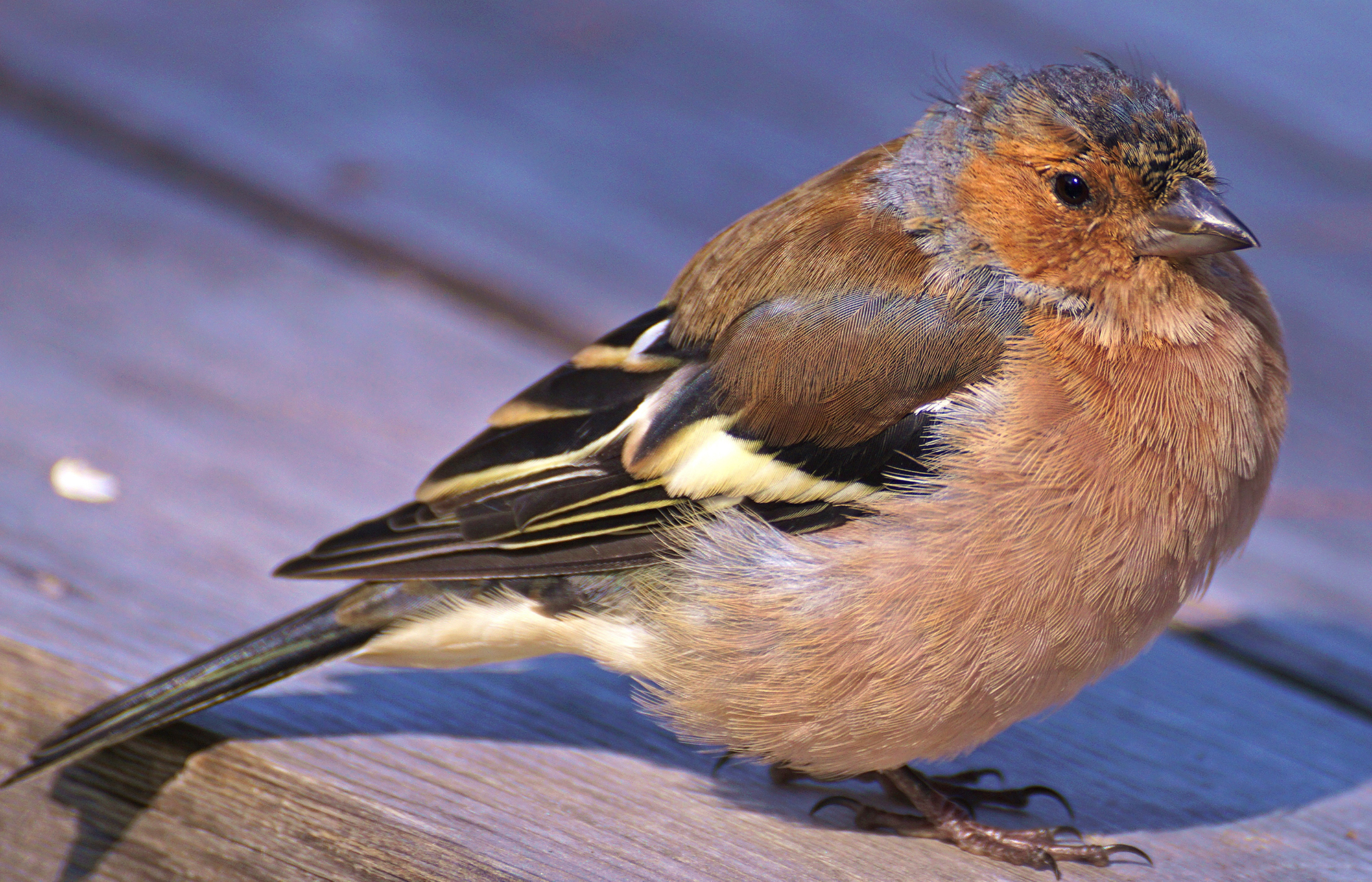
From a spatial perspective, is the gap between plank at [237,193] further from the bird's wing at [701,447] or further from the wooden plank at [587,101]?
the bird's wing at [701,447]

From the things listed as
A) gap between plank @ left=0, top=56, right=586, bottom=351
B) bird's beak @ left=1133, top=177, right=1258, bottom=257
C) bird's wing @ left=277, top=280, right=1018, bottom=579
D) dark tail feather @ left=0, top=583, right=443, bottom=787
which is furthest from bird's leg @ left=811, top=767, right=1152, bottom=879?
gap between plank @ left=0, top=56, right=586, bottom=351

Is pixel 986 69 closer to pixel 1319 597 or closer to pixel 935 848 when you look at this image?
pixel 1319 597

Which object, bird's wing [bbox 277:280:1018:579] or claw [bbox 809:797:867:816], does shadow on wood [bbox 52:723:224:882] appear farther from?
claw [bbox 809:797:867:816]

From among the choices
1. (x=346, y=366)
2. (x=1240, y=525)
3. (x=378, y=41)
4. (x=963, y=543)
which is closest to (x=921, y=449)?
(x=963, y=543)

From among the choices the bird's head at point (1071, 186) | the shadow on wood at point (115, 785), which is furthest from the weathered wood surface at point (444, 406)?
the bird's head at point (1071, 186)

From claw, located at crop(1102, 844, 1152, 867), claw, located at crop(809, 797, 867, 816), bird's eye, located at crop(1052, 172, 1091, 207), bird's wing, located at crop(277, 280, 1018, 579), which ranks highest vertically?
bird's eye, located at crop(1052, 172, 1091, 207)
